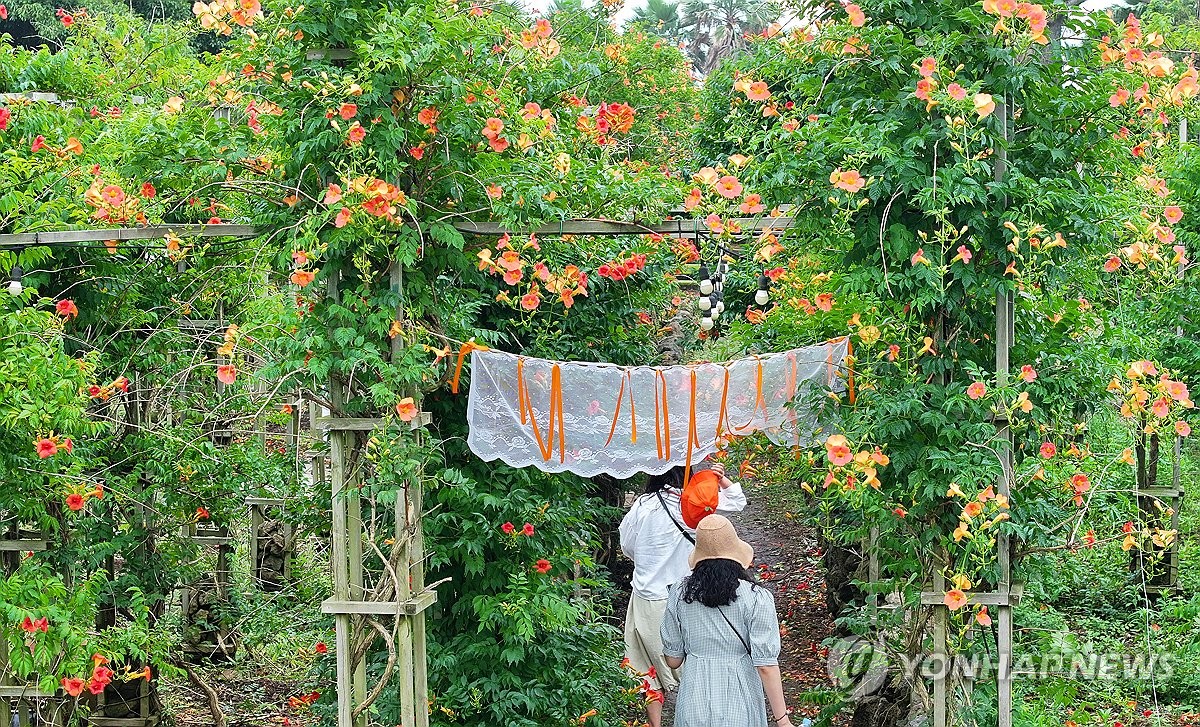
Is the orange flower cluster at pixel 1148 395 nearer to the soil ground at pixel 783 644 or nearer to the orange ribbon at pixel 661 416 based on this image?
the orange ribbon at pixel 661 416

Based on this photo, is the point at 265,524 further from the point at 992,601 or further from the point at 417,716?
the point at 992,601

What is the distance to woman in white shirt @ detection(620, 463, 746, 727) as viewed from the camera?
19.0ft

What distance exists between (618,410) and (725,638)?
0.96 meters

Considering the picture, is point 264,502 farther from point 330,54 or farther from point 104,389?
point 330,54

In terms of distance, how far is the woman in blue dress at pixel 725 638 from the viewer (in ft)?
13.6

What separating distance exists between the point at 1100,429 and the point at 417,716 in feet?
10.7

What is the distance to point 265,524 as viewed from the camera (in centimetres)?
757

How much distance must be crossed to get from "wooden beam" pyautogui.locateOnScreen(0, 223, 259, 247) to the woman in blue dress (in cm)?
204

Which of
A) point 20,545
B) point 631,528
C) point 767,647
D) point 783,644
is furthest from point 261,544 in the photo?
point 767,647

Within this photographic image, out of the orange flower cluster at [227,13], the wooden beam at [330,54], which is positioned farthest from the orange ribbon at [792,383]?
the orange flower cluster at [227,13]

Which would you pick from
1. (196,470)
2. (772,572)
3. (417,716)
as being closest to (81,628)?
(196,470)

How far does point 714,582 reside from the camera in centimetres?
413

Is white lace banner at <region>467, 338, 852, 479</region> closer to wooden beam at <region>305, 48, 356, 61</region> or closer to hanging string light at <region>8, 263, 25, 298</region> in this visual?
wooden beam at <region>305, 48, 356, 61</region>

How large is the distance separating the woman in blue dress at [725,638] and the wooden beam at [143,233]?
2040 millimetres
